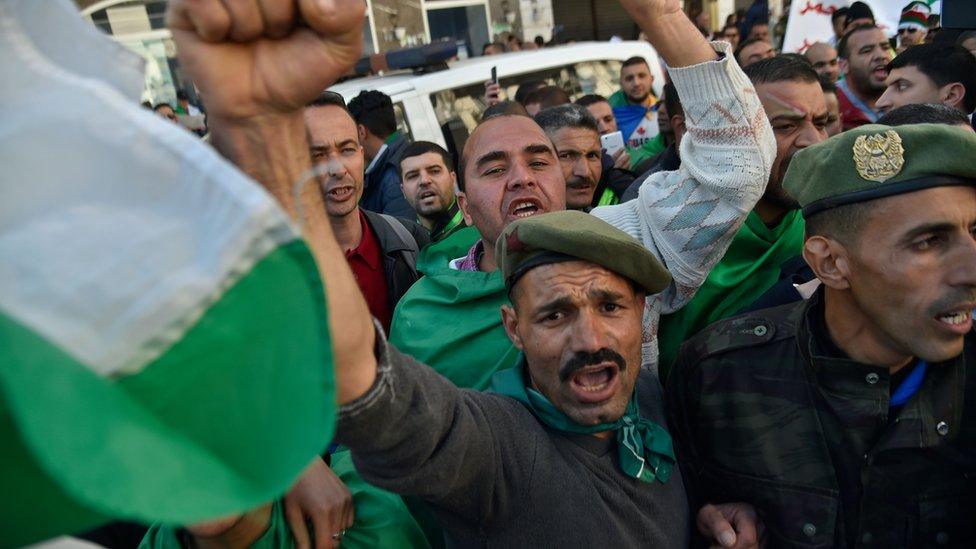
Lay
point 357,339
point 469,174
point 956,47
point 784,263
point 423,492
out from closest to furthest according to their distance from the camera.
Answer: point 357,339, point 423,492, point 784,263, point 469,174, point 956,47

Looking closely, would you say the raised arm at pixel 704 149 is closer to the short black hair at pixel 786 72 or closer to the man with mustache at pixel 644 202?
the man with mustache at pixel 644 202

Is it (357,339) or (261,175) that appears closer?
(261,175)

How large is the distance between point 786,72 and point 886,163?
1116 mm

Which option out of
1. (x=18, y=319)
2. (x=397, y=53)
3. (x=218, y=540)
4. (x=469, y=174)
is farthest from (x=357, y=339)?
(x=397, y=53)

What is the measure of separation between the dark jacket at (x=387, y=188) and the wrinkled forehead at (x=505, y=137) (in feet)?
5.23

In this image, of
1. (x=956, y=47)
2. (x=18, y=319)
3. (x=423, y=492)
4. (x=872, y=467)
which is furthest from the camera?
(x=956, y=47)

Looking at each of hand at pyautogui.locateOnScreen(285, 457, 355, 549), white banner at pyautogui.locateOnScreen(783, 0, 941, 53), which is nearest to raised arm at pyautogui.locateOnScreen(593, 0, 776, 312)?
hand at pyautogui.locateOnScreen(285, 457, 355, 549)

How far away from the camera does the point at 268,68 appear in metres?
0.84

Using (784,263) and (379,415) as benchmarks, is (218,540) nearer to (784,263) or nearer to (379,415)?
(379,415)

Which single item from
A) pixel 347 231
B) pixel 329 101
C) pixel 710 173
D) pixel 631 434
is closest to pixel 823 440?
pixel 631 434

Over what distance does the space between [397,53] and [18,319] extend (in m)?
6.14

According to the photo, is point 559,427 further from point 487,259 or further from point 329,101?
point 329,101

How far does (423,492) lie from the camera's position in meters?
1.15

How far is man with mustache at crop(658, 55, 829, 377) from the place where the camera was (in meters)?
2.16
